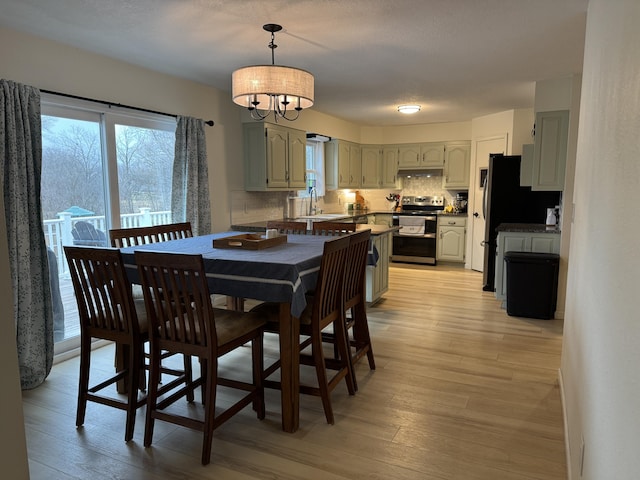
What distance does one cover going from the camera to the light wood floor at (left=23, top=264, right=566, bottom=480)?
2.01 metres

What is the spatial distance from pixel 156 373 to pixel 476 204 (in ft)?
18.4

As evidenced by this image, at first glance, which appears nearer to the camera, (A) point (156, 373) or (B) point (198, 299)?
(B) point (198, 299)

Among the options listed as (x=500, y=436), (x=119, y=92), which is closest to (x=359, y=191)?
(x=119, y=92)

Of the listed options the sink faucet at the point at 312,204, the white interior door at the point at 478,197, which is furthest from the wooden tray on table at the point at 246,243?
the white interior door at the point at 478,197

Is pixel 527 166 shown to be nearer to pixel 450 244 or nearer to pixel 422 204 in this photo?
pixel 450 244

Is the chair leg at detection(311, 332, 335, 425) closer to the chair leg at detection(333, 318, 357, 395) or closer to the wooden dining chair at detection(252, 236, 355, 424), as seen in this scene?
the wooden dining chair at detection(252, 236, 355, 424)

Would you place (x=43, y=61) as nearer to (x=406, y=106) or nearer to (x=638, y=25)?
(x=638, y=25)

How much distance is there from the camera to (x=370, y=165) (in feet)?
25.0

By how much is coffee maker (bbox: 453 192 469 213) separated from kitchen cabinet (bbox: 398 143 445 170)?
0.62m

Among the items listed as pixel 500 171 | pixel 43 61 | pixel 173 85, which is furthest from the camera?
pixel 500 171

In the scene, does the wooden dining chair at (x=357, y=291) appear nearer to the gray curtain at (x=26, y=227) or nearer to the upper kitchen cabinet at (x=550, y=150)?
the gray curtain at (x=26, y=227)

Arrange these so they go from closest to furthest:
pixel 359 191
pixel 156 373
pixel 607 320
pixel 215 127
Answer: pixel 607 320, pixel 156 373, pixel 215 127, pixel 359 191

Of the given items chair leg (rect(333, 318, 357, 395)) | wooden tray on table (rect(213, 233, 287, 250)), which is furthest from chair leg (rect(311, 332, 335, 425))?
wooden tray on table (rect(213, 233, 287, 250))

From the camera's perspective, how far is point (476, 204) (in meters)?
6.56
